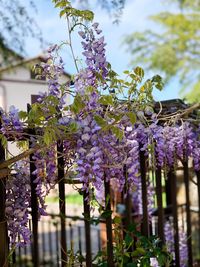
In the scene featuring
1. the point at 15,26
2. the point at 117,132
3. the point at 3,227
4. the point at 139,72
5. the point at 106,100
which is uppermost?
the point at 15,26

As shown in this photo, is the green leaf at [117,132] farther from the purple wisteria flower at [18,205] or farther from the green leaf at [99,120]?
the purple wisteria flower at [18,205]

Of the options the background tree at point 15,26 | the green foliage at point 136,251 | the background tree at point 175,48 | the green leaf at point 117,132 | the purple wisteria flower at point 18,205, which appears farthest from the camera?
the background tree at point 175,48

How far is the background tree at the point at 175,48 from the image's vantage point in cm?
989

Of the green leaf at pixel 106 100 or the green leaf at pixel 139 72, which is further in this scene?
the green leaf at pixel 139 72

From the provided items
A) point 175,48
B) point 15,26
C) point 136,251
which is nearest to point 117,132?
point 136,251

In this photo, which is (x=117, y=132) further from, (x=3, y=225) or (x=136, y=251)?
(x=136, y=251)

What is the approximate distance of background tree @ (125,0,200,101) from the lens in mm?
9891

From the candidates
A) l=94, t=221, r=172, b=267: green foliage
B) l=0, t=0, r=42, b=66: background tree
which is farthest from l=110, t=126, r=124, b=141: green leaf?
l=0, t=0, r=42, b=66: background tree

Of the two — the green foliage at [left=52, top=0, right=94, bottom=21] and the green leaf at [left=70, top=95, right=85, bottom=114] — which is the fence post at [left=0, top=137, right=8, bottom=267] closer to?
the green leaf at [left=70, top=95, right=85, bottom=114]

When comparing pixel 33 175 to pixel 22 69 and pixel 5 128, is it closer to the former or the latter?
pixel 5 128

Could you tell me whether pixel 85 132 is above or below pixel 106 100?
below

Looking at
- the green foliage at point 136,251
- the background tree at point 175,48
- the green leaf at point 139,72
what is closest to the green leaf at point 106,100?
the green leaf at point 139,72

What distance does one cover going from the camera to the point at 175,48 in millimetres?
10375

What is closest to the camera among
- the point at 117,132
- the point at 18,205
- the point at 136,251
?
the point at 117,132
